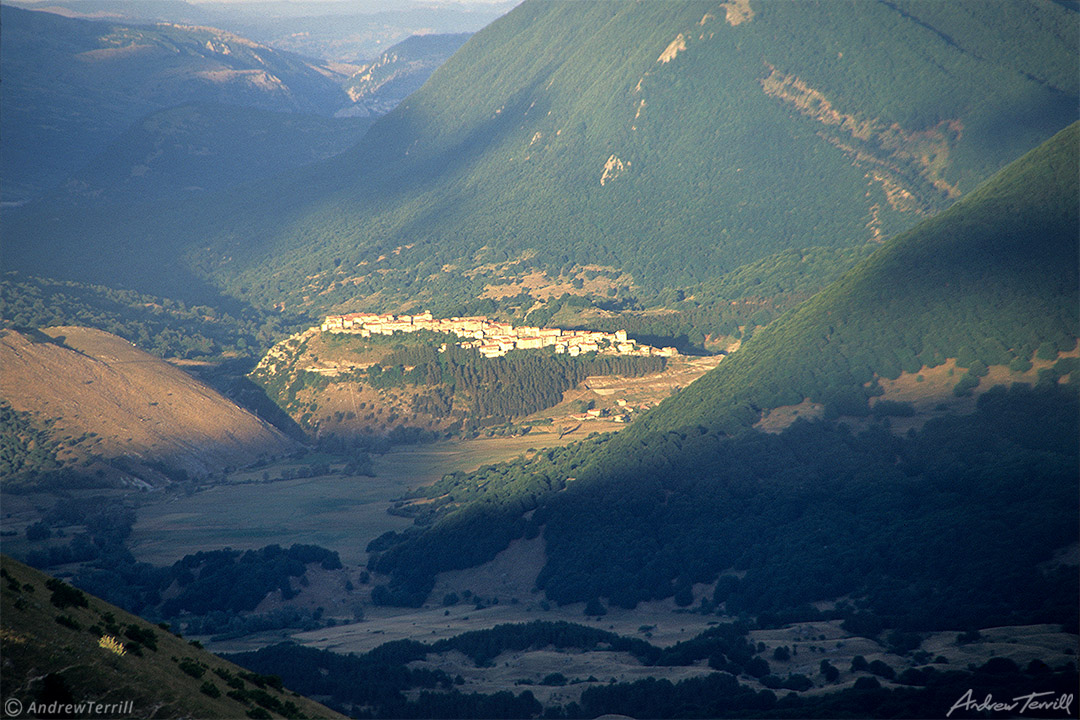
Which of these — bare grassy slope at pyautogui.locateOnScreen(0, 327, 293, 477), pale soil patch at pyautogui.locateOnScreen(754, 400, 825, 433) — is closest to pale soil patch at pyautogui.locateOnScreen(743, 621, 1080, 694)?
pale soil patch at pyautogui.locateOnScreen(754, 400, 825, 433)

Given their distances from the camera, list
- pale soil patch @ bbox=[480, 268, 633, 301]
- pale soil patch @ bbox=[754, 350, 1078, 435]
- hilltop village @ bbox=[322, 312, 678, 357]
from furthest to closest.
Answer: pale soil patch @ bbox=[480, 268, 633, 301] → hilltop village @ bbox=[322, 312, 678, 357] → pale soil patch @ bbox=[754, 350, 1078, 435]

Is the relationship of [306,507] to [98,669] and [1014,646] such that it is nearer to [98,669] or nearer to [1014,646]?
[1014,646]

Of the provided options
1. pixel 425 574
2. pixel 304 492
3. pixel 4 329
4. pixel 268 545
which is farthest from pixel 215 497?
pixel 4 329

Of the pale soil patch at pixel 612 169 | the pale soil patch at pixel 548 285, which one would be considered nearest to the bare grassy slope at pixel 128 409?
the pale soil patch at pixel 548 285

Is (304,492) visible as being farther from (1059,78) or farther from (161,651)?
(1059,78)

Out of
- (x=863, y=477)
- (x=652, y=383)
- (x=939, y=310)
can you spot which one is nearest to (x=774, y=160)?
(x=652, y=383)

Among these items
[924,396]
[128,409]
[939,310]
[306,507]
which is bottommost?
[306,507]

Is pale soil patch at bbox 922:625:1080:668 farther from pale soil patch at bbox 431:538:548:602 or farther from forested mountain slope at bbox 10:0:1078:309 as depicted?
forested mountain slope at bbox 10:0:1078:309
